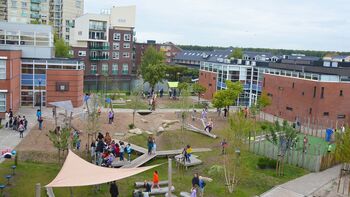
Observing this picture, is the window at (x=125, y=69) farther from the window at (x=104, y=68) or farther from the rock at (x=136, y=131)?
the rock at (x=136, y=131)

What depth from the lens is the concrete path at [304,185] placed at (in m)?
20.4

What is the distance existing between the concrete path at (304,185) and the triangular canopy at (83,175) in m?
8.47

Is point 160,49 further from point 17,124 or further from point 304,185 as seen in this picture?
point 304,185

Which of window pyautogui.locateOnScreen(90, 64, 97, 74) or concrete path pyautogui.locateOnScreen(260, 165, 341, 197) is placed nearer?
concrete path pyautogui.locateOnScreen(260, 165, 341, 197)

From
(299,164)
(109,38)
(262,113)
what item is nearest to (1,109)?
(299,164)

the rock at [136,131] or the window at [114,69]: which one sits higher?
the window at [114,69]

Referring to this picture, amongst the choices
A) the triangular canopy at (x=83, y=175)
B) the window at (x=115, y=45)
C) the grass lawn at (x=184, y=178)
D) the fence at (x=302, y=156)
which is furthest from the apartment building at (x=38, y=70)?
the window at (x=115, y=45)

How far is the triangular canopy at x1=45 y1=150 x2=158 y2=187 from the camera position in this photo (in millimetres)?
14570

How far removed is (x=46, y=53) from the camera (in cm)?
4100

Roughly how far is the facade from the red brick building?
1969 inches

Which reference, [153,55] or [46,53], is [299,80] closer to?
[46,53]

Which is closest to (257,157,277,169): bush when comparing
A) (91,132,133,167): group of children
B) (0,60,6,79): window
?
(91,132,133,167): group of children

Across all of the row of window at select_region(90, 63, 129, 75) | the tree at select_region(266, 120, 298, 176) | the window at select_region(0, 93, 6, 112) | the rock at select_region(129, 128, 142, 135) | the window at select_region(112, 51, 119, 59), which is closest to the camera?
the tree at select_region(266, 120, 298, 176)

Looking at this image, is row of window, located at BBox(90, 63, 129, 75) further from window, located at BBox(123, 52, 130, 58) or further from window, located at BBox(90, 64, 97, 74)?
window, located at BBox(123, 52, 130, 58)
